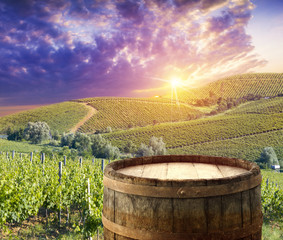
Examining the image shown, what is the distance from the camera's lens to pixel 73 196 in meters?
8.28

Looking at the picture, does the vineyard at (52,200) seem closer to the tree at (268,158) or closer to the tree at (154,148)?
the tree at (154,148)

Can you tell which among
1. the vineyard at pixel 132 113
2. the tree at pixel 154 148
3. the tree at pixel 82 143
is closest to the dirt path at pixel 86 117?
the vineyard at pixel 132 113

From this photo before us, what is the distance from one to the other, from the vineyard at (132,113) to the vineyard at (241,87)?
11.2 metres


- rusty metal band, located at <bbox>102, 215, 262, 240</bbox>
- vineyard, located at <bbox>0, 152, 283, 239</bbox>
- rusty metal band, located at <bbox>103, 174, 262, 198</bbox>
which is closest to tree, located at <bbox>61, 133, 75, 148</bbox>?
vineyard, located at <bbox>0, 152, 283, 239</bbox>

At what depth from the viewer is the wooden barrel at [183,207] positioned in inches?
67.6

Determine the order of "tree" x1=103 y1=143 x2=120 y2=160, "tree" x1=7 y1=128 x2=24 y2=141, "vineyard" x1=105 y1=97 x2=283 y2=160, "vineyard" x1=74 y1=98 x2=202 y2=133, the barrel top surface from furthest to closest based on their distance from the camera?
"vineyard" x1=74 y1=98 x2=202 y2=133, "tree" x1=7 y1=128 x2=24 y2=141, "vineyard" x1=105 y1=97 x2=283 y2=160, "tree" x1=103 y1=143 x2=120 y2=160, the barrel top surface

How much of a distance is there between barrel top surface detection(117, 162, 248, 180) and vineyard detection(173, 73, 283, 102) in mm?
78870

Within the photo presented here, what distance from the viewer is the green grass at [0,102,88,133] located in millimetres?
62494

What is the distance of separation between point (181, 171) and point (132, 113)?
65293 mm

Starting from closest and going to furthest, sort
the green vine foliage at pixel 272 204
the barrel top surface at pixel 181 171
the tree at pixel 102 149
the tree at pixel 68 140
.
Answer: the barrel top surface at pixel 181 171 < the green vine foliage at pixel 272 204 < the tree at pixel 102 149 < the tree at pixel 68 140

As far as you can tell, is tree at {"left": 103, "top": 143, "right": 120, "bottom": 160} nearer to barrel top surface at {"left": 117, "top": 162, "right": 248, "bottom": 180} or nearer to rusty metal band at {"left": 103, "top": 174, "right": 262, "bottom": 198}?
barrel top surface at {"left": 117, "top": 162, "right": 248, "bottom": 180}

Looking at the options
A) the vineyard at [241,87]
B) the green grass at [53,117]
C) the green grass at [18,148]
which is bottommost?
the green grass at [18,148]

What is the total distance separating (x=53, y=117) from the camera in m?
66.3

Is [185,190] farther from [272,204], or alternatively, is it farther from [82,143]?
[82,143]
